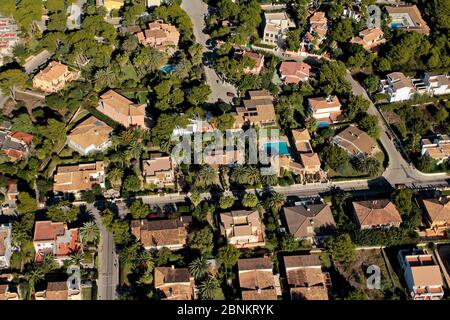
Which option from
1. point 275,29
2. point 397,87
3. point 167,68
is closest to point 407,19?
point 397,87

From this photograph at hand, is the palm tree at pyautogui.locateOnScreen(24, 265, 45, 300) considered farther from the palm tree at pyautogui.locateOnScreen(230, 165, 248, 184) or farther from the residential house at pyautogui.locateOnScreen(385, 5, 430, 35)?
the residential house at pyautogui.locateOnScreen(385, 5, 430, 35)

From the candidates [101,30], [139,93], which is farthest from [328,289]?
[101,30]

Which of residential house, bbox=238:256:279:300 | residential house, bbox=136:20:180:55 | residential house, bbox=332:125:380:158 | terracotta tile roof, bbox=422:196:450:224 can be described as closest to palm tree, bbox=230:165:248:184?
residential house, bbox=238:256:279:300

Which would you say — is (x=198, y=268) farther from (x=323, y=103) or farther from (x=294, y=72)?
(x=294, y=72)

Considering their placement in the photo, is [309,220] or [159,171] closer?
[309,220]

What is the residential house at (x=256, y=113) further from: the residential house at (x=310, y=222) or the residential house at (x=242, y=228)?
the residential house at (x=242, y=228)

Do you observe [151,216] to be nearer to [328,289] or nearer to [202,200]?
[202,200]

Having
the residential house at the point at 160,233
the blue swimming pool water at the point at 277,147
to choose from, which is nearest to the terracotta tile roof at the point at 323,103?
the blue swimming pool water at the point at 277,147
